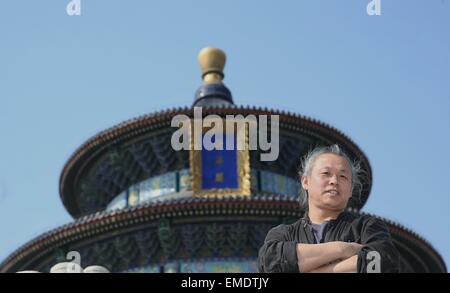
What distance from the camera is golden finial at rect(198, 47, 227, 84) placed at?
2495cm

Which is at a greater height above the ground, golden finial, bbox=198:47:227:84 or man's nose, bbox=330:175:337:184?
golden finial, bbox=198:47:227:84

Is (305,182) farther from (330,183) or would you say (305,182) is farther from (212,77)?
(212,77)

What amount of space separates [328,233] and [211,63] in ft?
69.3

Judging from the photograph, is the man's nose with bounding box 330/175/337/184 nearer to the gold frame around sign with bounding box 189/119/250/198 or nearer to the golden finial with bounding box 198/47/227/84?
the gold frame around sign with bounding box 189/119/250/198

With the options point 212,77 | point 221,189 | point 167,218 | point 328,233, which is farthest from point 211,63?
point 328,233

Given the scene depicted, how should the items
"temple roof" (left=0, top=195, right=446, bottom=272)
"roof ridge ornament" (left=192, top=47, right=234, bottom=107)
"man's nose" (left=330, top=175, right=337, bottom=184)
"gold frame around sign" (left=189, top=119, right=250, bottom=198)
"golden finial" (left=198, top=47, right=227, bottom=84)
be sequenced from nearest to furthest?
"man's nose" (left=330, top=175, right=337, bottom=184) < "temple roof" (left=0, top=195, right=446, bottom=272) < "gold frame around sign" (left=189, top=119, right=250, bottom=198) < "roof ridge ornament" (left=192, top=47, right=234, bottom=107) < "golden finial" (left=198, top=47, right=227, bottom=84)

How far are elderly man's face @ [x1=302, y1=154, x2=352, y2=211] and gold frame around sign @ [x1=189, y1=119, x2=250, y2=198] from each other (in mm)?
15796

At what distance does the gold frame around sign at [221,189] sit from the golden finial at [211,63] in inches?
169

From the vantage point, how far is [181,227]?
63.6ft

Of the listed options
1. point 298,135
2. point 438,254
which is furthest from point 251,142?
point 438,254

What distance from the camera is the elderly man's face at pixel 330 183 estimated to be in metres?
4.14

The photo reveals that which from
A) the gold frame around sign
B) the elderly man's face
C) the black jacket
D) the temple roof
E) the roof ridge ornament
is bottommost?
the black jacket

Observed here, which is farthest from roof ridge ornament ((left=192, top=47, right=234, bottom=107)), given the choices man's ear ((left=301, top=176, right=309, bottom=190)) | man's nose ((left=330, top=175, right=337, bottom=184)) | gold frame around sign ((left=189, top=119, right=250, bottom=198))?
man's nose ((left=330, top=175, right=337, bottom=184))

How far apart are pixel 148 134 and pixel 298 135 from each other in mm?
3876
